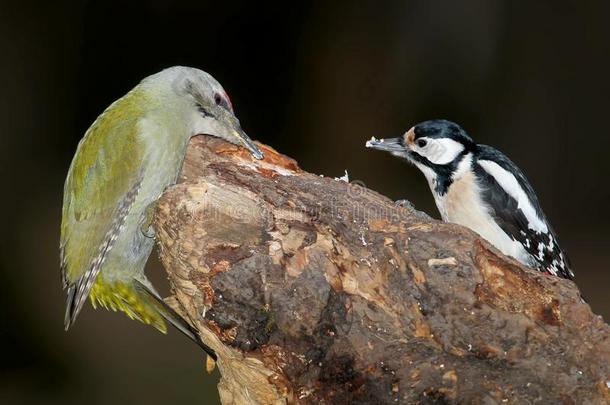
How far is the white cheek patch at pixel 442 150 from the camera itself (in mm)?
3193

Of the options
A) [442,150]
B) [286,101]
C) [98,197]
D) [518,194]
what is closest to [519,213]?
[518,194]

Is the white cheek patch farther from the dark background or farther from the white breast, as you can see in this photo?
the dark background

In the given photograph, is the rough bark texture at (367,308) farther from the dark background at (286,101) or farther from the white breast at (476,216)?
the dark background at (286,101)

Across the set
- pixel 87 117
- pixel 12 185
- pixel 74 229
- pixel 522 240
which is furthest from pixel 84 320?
pixel 522 240

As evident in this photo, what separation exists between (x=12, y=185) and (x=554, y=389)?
4817 mm

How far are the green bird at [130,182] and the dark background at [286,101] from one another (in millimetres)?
2921

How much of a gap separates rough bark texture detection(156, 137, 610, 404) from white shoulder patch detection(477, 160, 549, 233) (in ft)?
2.57

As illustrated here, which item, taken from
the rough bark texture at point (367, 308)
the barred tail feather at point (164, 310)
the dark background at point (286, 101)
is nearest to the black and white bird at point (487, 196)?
the rough bark texture at point (367, 308)

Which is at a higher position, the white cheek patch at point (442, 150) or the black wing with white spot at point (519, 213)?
the white cheek patch at point (442, 150)

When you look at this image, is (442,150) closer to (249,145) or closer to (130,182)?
(249,145)

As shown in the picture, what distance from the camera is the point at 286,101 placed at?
646cm

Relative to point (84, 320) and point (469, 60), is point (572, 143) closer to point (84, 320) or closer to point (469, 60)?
point (469, 60)

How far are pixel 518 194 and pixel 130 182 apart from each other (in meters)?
1.49

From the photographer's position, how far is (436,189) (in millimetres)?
3291
